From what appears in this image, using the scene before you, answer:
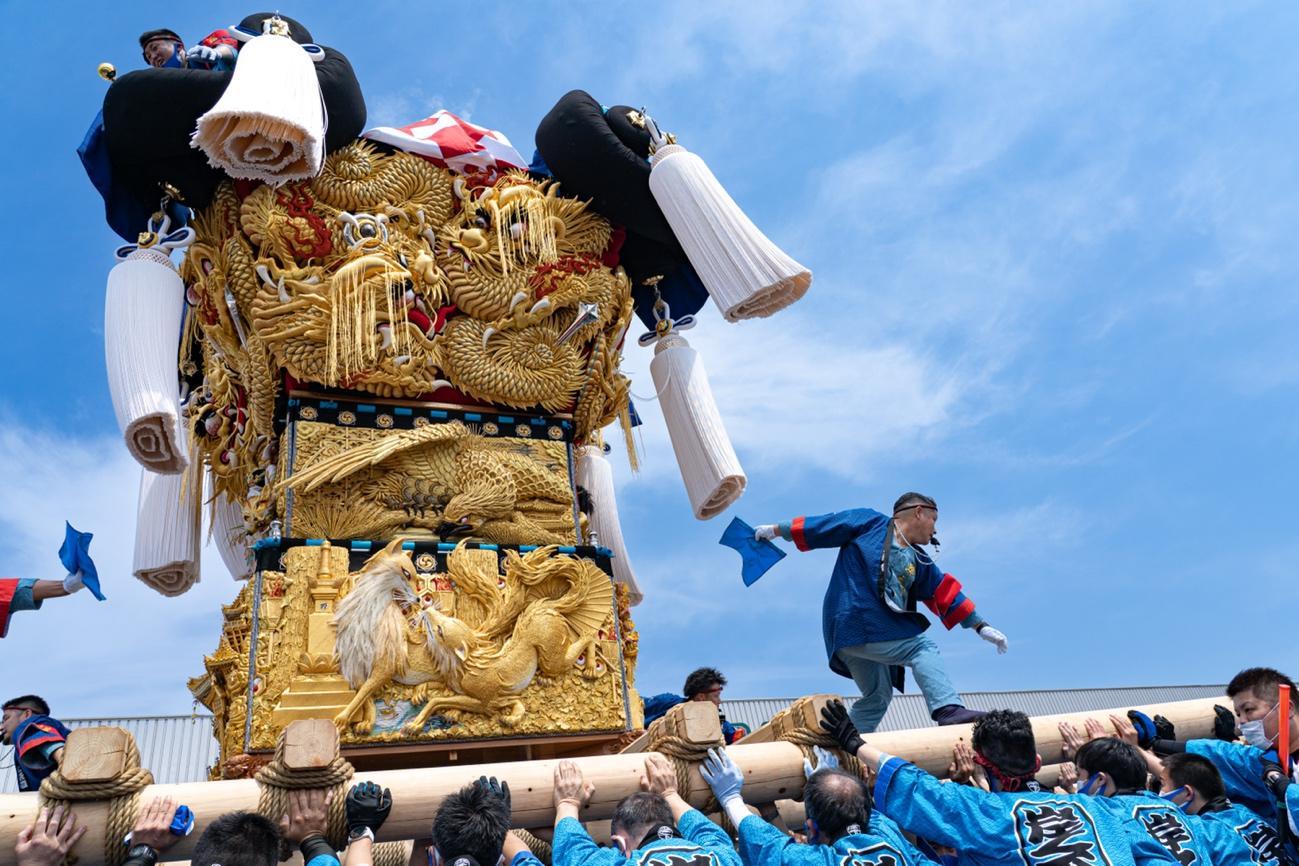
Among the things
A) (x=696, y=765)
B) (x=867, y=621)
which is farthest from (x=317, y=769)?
(x=867, y=621)

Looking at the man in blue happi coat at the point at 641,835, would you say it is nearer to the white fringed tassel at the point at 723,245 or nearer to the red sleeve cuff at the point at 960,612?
the red sleeve cuff at the point at 960,612

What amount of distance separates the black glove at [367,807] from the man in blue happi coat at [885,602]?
254cm

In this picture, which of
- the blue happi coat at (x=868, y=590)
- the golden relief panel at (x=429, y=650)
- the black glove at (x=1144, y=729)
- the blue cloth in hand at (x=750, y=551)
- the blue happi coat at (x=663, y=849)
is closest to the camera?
the blue happi coat at (x=663, y=849)

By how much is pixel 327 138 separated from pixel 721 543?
333cm

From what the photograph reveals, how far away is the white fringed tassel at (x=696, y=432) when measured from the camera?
671cm

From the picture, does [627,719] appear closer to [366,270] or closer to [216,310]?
[366,270]

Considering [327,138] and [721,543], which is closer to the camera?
→ [721,543]

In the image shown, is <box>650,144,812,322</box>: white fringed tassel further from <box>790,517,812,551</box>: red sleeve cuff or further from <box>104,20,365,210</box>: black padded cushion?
<box>104,20,365,210</box>: black padded cushion

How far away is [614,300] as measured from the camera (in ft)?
Result: 21.6

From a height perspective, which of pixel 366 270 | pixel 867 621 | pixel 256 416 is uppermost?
pixel 366 270

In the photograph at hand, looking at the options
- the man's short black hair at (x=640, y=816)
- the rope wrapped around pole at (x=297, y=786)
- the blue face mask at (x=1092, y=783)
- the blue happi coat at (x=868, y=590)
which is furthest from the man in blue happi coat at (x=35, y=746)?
the blue face mask at (x=1092, y=783)

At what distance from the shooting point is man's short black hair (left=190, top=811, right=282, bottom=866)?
2.53m

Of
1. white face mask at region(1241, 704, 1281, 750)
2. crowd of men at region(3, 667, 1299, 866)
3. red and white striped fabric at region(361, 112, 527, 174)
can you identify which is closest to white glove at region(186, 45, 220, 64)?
red and white striped fabric at region(361, 112, 527, 174)

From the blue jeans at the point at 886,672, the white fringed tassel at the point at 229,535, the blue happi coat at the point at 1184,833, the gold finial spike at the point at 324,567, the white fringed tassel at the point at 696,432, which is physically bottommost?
the blue happi coat at the point at 1184,833
